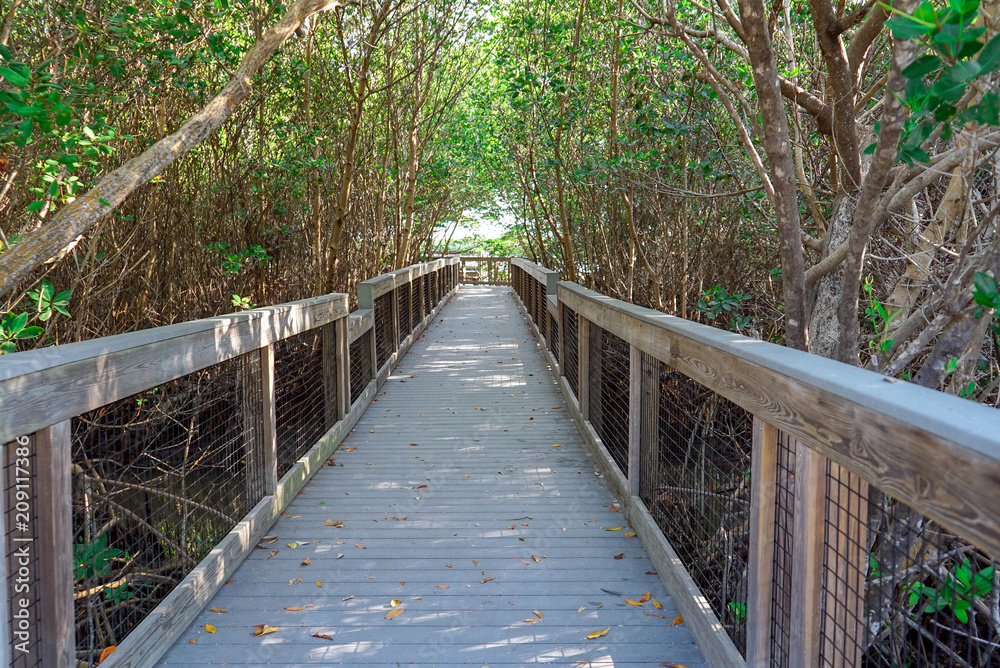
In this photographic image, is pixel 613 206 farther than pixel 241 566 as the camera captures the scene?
Yes

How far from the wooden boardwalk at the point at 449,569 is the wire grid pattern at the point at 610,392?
0.25 m

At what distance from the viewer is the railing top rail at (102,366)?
5.71 ft

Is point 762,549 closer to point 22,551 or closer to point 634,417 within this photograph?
point 634,417

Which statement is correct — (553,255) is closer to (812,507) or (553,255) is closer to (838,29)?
(838,29)

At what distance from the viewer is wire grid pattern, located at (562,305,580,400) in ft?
21.2

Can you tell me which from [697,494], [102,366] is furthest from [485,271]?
[102,366]

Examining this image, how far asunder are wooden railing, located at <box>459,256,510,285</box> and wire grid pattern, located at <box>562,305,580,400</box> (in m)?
21.5

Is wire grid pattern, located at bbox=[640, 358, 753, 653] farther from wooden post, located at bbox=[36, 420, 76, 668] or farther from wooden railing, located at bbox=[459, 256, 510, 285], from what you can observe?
wooden railing, located at bbox=[459, 256, 510, 285]

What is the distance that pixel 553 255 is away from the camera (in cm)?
1558

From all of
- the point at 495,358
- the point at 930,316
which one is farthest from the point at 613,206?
the point at 930,316

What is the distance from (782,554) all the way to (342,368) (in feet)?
13.4

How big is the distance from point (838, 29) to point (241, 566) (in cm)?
332

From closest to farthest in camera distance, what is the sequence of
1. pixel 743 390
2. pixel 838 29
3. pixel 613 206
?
1. pixel 743 390
2. pixel 838 29
3. pixel 613 206

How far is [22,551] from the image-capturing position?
5.89 feet
